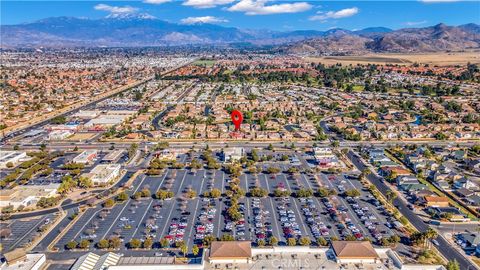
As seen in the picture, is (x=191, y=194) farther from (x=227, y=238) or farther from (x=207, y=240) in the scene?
(x=227, y=238)

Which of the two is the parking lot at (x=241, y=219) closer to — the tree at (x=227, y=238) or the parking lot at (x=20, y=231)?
the tree at (x=227, y=238)

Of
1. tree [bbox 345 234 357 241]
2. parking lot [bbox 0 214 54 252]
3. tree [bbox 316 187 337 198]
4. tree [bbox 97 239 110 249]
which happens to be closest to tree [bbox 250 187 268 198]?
tree [bbox 316 187 337 198]

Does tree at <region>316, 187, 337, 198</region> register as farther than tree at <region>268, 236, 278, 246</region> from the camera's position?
Yes

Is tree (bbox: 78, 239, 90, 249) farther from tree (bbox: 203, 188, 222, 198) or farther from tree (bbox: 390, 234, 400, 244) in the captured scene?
tree (bbox: 390, 234, 400, 244)

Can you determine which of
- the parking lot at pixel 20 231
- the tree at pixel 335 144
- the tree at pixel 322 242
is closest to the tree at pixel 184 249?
the tree at pixel 322 242

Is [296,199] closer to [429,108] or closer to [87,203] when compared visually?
[87,203]

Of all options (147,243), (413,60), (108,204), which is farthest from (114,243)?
(413,60)
